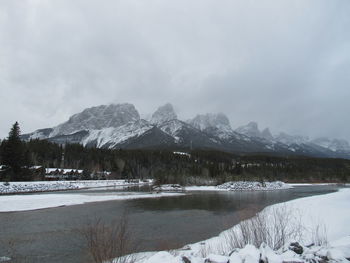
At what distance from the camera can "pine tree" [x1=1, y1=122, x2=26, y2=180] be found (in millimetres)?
72000

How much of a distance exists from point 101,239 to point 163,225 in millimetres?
18209

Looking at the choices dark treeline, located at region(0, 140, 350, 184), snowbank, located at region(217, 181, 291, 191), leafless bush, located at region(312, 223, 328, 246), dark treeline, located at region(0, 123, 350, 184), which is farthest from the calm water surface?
dark treeline, located at region(0, 140, 350, 184)

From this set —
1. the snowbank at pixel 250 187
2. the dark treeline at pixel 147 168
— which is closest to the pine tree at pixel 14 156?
the dark treeline at pixel 147 168

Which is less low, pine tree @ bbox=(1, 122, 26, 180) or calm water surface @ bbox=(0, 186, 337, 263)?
pine tree @ bbox=(1, 122, 26, 180)

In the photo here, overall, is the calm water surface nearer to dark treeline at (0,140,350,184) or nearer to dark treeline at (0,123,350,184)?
dark treeline at (0,123,350,184)

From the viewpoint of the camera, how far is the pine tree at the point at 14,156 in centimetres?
7200

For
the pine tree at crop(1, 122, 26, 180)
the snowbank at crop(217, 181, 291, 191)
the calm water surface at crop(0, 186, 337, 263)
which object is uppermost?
the pine tree at crop(1, 122, 26, 180)

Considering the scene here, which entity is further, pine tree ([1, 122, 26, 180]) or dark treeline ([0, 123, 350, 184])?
dark treeline ([0, 123, 350, 184])

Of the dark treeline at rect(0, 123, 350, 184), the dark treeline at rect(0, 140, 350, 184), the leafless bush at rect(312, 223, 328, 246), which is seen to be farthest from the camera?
the dark treeline at rect(0, 140, 350, 184)

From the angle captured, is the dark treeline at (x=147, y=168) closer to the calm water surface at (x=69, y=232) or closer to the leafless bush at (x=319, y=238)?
the calm water surface at (x=69, y=232)

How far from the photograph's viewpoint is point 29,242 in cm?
1942

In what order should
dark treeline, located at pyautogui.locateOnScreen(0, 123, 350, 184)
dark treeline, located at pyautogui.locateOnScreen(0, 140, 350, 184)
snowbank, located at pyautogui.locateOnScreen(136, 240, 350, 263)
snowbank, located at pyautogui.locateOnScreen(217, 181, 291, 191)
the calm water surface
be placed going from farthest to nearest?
dark treeline, located at pyautogui.locateOnScreen(0, 140, 350, 184) → dark treeline, located at pyautogui.locateOnScreen(0, 123, 350, 184) → snowbank, located at pyautogui.locateOnScreen(217, 181, 291, 191) → the calm water surface → snowbank, located at pyautogui.locateOnScreen(136, 240, 350, 263)

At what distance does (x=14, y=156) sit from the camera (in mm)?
72625

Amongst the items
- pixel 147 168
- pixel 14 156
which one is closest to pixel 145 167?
pixel 147 168
